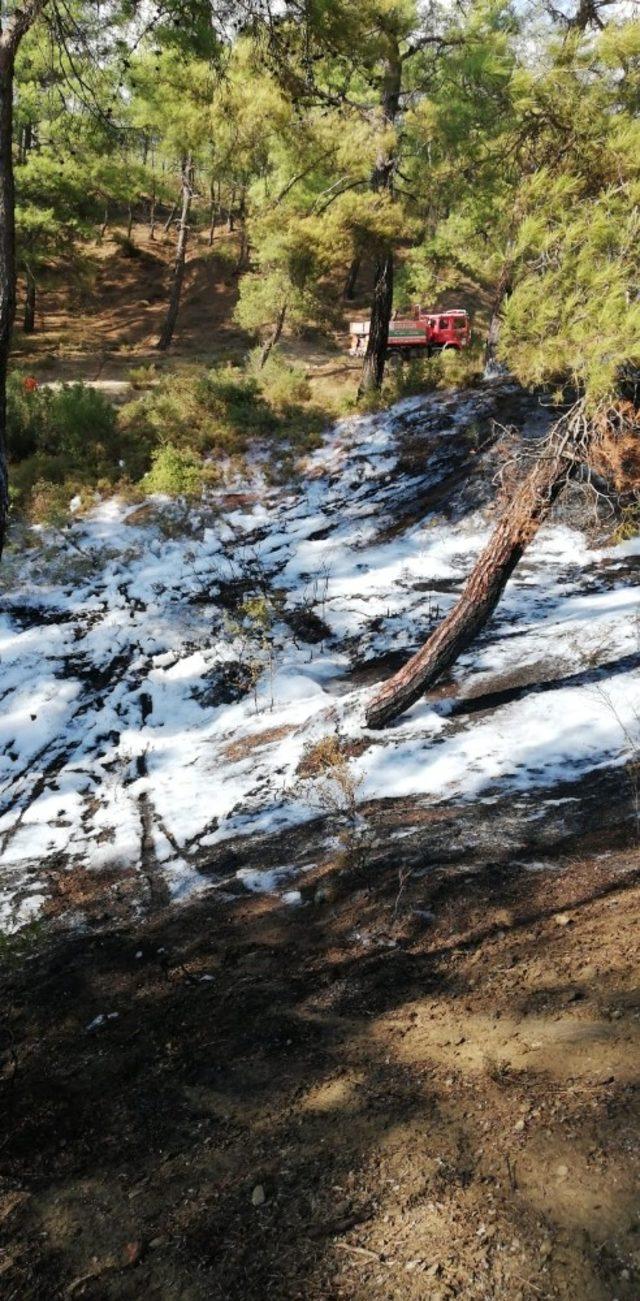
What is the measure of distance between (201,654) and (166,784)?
266cm

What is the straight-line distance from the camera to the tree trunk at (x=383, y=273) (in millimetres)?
12914

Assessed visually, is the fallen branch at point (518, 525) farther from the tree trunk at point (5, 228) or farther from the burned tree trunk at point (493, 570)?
the tree trunk at point (5, 228)

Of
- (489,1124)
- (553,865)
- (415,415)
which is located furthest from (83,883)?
(415,415)

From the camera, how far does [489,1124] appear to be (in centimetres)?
239

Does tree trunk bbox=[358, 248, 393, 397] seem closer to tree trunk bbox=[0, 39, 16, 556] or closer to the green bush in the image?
the green bush

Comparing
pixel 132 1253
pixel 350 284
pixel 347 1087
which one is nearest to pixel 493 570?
pixel 347 1087

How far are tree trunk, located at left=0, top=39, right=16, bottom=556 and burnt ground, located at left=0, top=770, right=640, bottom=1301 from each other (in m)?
3.19

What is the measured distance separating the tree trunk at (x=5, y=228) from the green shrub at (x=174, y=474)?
784 centimetres

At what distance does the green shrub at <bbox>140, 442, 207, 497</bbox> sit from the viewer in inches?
516

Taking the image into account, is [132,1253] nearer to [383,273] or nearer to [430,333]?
[383,273]

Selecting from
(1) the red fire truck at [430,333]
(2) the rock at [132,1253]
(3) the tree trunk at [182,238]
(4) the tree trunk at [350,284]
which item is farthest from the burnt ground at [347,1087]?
(4) the tree trunk at [350,284]

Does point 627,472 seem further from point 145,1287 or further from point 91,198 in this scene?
point 91,198

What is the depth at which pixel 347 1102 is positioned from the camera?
2.67 meters

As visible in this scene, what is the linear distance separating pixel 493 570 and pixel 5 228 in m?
4.68
